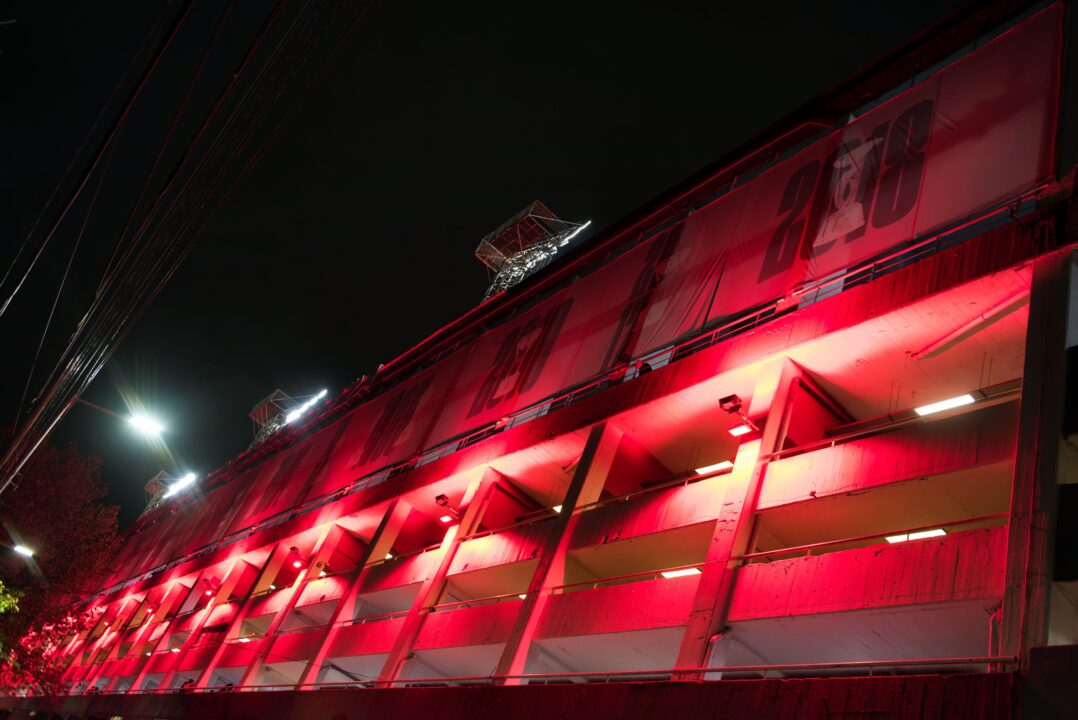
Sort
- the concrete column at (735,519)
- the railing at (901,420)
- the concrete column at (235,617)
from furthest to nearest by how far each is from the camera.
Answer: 1. the concrete column at (235,617)
2. the concrete column at (735,519)
3. the railing at (901,420)

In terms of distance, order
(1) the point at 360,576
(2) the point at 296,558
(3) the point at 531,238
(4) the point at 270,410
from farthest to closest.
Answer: (4) the point at 270,410
(3) the point at 531,238
(2) the point at 296,558
(1) the point at 360,576

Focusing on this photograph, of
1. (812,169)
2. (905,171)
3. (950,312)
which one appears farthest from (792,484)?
(812,169)

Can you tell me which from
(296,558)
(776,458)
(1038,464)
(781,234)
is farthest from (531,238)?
(1038,464)

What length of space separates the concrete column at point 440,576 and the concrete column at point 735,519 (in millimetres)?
7785

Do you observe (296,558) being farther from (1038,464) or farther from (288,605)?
(1038,464)

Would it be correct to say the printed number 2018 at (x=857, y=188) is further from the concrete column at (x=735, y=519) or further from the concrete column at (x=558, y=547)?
the concrete column at (x=558, y=547)

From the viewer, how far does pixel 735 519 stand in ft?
38.7

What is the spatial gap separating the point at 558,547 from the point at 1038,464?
912 cm

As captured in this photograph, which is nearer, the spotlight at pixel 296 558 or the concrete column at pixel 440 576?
the concrete column at pixel 440 576

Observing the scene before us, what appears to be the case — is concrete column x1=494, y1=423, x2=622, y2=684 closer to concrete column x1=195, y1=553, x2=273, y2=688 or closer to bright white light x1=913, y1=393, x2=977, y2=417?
bright white light x1=913, y1=393, x2=977, y2=417

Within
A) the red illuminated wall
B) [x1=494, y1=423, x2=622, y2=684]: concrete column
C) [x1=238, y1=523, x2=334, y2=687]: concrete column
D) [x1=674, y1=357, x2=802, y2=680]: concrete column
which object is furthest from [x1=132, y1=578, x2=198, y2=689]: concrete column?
[x1=674, y1=357, x2=802, y2=680]: concrete column

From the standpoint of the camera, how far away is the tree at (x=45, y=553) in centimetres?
3250

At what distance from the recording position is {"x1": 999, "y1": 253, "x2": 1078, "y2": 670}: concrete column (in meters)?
7.24

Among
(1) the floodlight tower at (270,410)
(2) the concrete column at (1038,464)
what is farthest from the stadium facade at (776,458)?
(1) the floodlight tower at (270,410)
